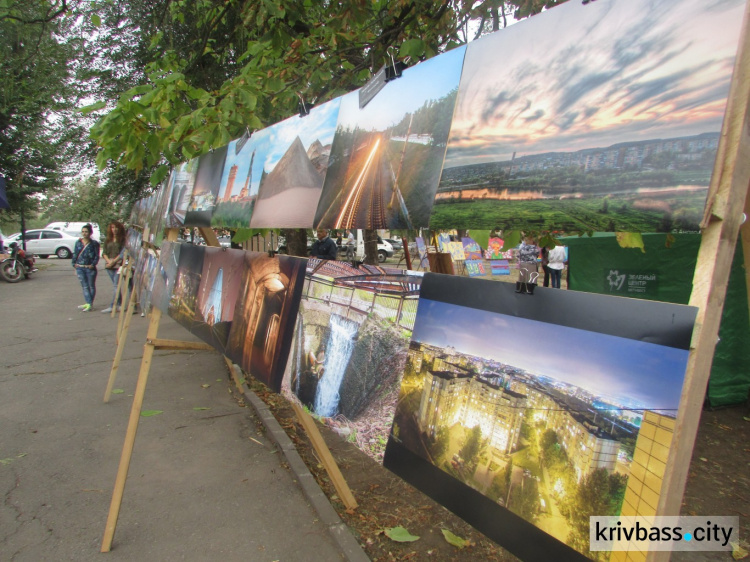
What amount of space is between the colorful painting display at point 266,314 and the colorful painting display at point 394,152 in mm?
367

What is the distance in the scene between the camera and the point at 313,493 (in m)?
3.44

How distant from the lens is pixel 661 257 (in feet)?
18.7

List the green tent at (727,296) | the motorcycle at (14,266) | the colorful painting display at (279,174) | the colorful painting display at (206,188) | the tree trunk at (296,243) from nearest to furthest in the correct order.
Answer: the colorful painting display at (279,174) → the colorful painting display at (206,188) → the green tent at (727,296) → the tree trunk at (296,243) → the motorcycle at (14,266)

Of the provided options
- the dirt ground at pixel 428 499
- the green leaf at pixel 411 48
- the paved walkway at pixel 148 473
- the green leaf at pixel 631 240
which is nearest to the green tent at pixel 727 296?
the dirt ground at pixel 428 499

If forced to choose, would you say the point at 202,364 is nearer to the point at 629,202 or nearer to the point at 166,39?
the point at 166,39

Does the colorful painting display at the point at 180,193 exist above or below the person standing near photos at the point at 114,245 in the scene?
above

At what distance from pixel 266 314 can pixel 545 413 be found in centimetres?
154

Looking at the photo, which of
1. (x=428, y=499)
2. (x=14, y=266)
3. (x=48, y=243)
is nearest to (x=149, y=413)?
(x=428, y=499)

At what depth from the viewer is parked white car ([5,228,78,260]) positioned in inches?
1212

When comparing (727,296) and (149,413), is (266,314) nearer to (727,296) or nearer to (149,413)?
(149,413)

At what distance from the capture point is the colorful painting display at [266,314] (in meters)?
2.11

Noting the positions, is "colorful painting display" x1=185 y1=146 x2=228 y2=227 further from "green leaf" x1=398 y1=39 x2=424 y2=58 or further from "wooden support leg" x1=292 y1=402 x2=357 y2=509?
"wooden support leg" x1=292 y1=402 x2=357 y2=509

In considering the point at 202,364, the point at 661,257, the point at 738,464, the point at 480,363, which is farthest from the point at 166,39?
the point at 738,464

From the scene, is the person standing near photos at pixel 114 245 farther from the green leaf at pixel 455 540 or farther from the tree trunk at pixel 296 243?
the green leaf at pixel 455 540
